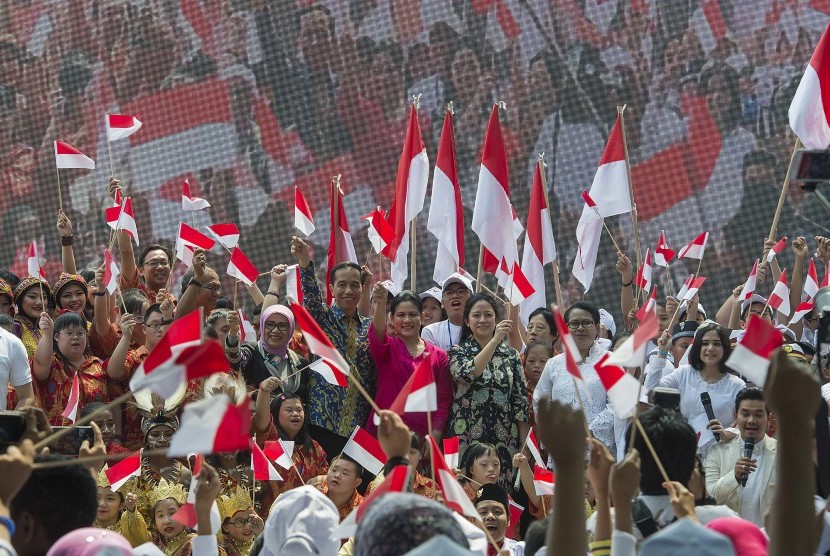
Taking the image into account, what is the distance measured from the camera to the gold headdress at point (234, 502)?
197 inches

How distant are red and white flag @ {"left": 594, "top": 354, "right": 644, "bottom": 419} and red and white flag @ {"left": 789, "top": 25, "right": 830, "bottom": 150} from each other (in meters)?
2.40

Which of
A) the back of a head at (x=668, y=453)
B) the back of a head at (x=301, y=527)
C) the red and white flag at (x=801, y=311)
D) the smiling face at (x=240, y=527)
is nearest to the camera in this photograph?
the back of a head at (x=668, y=453)

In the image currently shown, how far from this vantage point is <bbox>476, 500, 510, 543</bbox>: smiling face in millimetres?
4754

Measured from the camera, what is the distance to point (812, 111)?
18.4 feet

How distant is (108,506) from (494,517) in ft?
4.55

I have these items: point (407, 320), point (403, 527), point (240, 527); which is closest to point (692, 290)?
point (407, 320)

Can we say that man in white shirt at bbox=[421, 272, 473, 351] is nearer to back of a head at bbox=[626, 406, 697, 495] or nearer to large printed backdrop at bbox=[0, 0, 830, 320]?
back of a head at bbox=[626, 406, 697, 495]

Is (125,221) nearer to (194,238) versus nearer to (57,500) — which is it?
(194,238)

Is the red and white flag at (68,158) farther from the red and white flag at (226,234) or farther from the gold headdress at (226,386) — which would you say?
the gold headdress at (226,386)

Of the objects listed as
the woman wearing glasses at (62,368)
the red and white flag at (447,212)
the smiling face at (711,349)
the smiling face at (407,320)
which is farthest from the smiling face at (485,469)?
the red and white flag at (447,212)

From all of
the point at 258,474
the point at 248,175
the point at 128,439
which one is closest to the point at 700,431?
the point at 258,474

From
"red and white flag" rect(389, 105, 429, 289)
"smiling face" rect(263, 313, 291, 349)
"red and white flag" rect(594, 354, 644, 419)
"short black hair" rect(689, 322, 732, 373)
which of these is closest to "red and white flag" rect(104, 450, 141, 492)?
"smiling face" rect(263, 313, 291, 349)

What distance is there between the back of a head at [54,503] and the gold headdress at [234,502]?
248cm

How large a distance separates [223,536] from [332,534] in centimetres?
193
